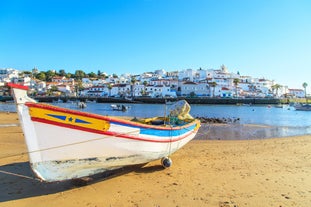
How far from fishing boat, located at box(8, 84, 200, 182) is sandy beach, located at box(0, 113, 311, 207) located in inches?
23.0

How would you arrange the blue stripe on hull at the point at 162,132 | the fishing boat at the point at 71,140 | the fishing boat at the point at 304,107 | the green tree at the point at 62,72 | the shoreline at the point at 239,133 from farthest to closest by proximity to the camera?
1. the green tree at the point at 62,72
2. the fishing boat at the point at 304,107
3. the shoreline at the point at 239,133
4. the blue stripe on hull at the point at 162,132
5. the fishing boat at the point at 71,140

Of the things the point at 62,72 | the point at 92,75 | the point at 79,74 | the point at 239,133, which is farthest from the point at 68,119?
the point at 62,72

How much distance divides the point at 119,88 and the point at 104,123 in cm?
9400

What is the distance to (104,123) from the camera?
4.68 meters

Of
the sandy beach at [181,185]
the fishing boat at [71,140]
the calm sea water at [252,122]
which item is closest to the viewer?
the fishing boat at [71,140]

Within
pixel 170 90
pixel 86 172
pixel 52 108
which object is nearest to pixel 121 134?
pixel 86 172

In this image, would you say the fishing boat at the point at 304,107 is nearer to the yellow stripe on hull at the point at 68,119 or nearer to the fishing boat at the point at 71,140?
the fishing boat at the point at 71,140

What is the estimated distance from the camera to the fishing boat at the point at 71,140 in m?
4.16

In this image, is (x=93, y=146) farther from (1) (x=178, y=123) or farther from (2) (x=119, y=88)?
(2) (x=119, y=88)

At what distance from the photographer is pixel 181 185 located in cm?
527

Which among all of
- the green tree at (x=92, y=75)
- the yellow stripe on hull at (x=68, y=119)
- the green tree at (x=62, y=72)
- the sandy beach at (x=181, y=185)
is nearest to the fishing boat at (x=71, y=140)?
the yellow stripe on hull at (x=68, y=119)

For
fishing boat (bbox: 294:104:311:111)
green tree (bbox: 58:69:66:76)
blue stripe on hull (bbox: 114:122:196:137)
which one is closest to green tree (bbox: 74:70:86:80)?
green tree (bbox: 58:69:66:76)

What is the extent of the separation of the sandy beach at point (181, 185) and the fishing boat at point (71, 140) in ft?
1.92

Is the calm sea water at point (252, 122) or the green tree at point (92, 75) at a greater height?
the green tree at point (92, 75)
